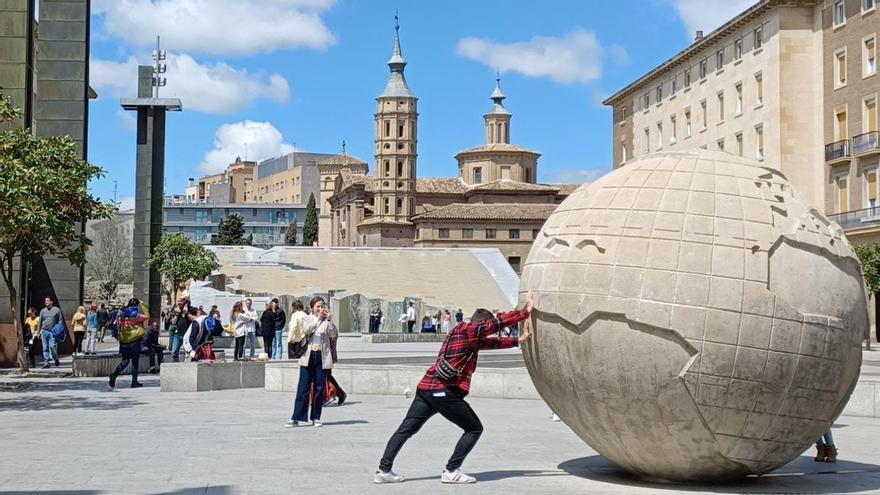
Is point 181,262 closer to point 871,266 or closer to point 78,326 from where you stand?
point 78,326

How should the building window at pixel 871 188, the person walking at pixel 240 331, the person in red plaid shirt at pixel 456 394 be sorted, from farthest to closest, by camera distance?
the building window at pixel 871 188 < the person walking at pixel 240 331 < the person in red plaid shirt at pixel 456 394

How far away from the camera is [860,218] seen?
47.7 meters

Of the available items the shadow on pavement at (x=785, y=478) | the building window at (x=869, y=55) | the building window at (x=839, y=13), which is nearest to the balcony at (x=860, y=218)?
the building window at (x=869, y=55)

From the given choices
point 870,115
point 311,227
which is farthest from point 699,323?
point 311,227

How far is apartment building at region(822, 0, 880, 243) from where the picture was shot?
47.3 metres

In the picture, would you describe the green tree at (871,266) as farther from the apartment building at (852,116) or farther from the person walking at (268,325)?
the person walking at (268,325)

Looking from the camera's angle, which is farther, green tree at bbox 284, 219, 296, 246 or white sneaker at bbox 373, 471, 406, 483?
green tree at bbox 284, 219, 296, 246

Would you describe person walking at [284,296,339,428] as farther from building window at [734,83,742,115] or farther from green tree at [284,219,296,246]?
green tree at [284,219,296,246]

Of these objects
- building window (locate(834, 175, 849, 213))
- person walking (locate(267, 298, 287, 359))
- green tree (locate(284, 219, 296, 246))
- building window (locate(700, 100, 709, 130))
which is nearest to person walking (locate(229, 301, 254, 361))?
person walking (locate(267, 298, 287, 359))

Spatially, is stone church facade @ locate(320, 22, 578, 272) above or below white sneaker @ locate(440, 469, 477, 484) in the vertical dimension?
above

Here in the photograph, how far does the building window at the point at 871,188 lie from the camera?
47.5 m

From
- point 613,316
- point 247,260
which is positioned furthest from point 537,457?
point 247,260

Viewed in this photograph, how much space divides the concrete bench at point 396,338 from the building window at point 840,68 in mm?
20507

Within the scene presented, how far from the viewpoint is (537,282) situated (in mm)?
9344
